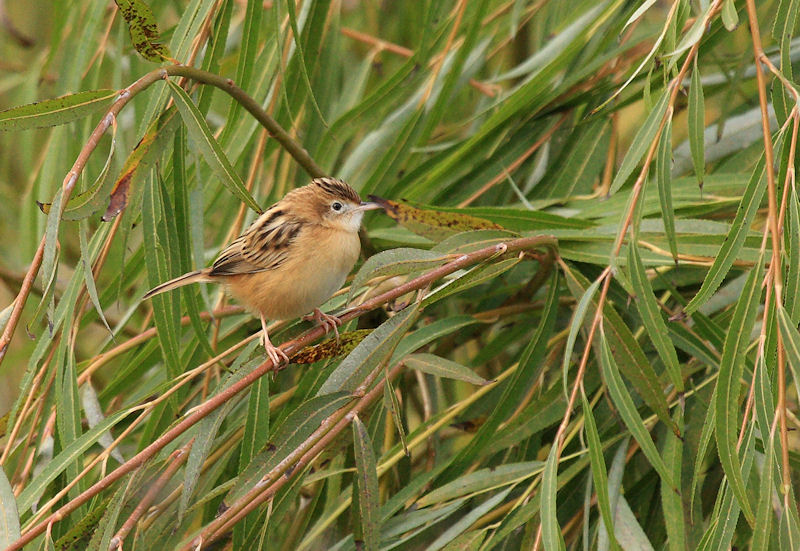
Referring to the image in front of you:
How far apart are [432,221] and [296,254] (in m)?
0.60

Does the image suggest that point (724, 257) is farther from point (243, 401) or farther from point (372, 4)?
point (372, 4)

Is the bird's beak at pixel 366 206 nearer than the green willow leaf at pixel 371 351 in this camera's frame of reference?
No

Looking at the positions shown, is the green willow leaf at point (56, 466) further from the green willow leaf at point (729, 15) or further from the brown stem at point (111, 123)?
the green willow leaf at point (729, 15)

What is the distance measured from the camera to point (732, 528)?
7.23ft

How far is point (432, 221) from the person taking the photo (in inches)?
108

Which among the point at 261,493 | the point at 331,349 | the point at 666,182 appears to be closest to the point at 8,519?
the point at 261,493

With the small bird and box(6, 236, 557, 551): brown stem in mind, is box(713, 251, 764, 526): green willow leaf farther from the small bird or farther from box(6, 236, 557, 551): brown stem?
the small bird

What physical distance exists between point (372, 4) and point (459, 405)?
2582 millimetres

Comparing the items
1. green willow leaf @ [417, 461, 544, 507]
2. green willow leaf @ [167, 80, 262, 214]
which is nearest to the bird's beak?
green willow leaf @ [167, 80, 262, 214]

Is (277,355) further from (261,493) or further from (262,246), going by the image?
(262,246)

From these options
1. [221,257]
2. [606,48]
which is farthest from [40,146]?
[606,48]

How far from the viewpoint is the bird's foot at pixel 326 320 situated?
8.59ft

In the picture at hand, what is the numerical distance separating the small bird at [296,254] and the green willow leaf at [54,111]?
0.77 meters

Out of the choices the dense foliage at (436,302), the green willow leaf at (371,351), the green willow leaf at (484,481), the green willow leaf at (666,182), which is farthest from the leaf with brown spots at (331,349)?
the green willow leaf at (666,182)
